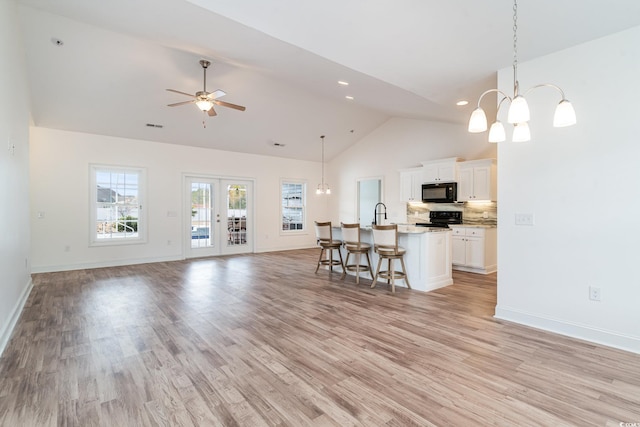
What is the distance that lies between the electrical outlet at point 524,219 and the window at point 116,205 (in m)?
7.15

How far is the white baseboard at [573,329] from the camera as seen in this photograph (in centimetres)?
270

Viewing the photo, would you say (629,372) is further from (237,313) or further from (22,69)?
(22,69)

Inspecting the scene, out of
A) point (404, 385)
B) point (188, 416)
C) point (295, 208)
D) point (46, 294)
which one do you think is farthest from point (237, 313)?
point (295, 208)

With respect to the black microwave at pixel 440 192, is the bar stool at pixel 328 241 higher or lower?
lower

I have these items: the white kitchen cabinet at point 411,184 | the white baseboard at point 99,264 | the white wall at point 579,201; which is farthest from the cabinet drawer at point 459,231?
the white baseboard at point 99,264

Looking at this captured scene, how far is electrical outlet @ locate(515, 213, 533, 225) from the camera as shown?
3260 mm

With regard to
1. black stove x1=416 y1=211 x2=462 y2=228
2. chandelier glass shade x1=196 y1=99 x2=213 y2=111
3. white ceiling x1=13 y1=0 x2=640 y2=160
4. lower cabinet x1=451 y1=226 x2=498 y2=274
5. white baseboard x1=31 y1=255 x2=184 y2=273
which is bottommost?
white baseboard x1=31 y1=255 x2=184 y2=273

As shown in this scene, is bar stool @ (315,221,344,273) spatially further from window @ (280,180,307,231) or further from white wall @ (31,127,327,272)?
window @ (280,180,307,231)

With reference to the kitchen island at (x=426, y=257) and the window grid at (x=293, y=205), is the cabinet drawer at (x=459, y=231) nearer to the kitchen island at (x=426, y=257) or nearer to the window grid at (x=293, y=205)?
the kitchen island at (x=426, y=257)

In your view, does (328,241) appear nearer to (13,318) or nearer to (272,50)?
(272,50)

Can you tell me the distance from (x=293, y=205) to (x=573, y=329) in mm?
7613

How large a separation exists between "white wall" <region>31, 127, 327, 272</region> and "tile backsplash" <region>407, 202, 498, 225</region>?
4.13 meters

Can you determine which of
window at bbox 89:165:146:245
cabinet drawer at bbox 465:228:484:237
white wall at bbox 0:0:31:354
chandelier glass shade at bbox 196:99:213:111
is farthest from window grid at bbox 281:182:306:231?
white wall at bbox 0:0:31:354

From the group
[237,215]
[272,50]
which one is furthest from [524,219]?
[237,215]
